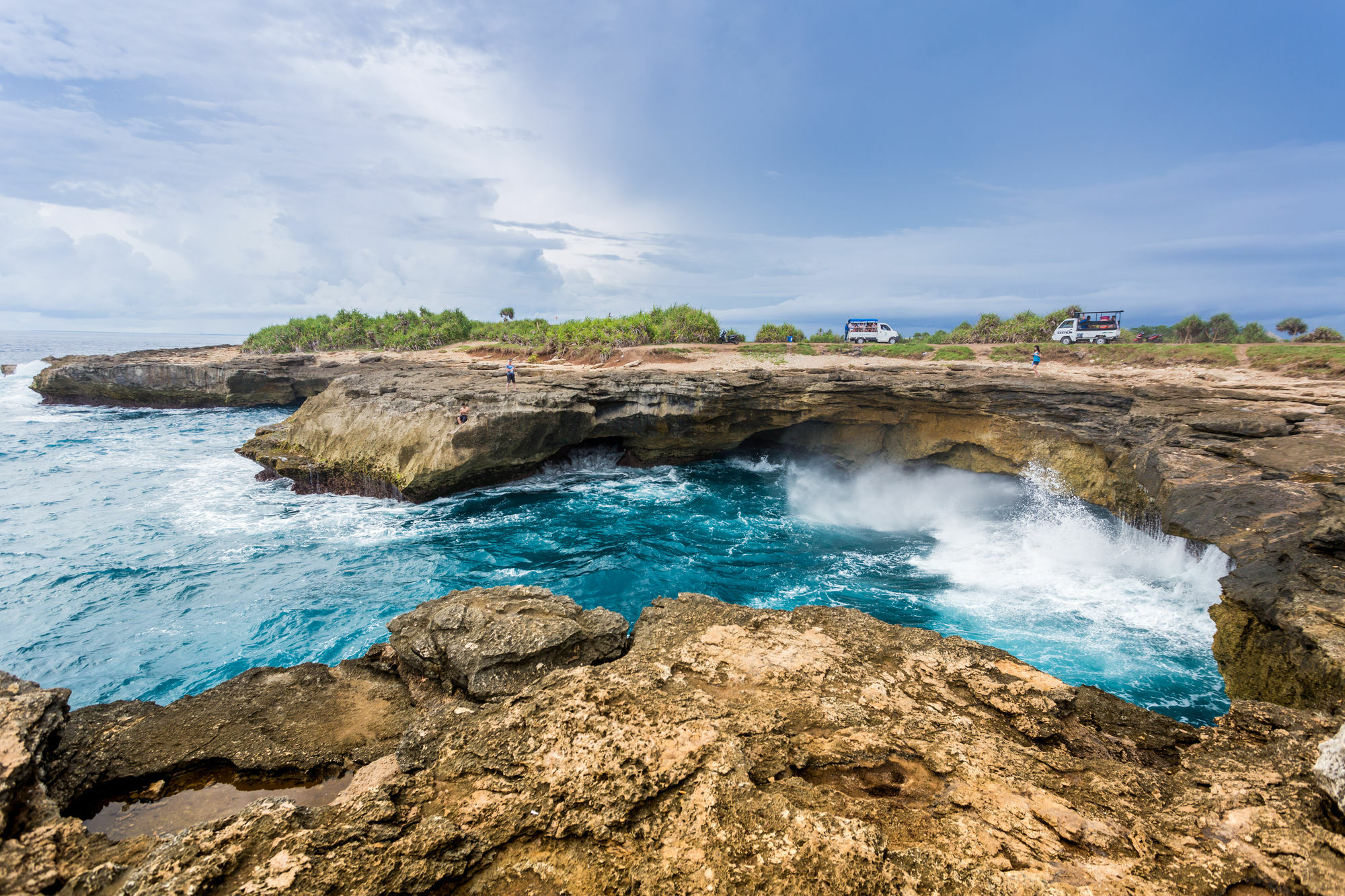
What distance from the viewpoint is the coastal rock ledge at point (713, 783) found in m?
2.75

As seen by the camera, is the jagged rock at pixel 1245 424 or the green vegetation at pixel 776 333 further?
the green vegetation at pixel 776 333

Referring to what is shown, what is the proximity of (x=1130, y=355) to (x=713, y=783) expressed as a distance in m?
27.2

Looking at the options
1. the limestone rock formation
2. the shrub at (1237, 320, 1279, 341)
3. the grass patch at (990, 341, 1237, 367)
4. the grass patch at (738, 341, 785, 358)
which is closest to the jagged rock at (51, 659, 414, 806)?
the limestone rock formation

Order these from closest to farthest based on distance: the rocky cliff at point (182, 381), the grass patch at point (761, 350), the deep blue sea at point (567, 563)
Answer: the deep blue sea at point (567, 563) → the grass patch at point (761, 350) → the rocky cliff at point (182, 381)

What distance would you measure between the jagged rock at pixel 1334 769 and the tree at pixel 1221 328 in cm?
3566

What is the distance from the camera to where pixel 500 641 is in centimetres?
528

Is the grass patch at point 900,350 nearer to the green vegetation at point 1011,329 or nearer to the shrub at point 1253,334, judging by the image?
the green vegetation at point 1011,329

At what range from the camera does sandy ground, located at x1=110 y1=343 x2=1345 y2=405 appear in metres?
14.8

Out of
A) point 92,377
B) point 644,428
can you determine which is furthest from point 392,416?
point 92,377

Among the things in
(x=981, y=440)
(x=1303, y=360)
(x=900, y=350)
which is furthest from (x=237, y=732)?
(x=900, y=350)

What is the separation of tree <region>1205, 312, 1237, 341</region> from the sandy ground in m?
11.0

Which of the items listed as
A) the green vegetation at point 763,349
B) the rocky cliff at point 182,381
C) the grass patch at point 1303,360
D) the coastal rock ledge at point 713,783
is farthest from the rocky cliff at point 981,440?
the rocky cliff at point 182,381

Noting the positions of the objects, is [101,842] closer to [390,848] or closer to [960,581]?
[390,848]

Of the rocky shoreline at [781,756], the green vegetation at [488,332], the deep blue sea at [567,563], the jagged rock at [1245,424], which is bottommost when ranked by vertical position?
the deep blue sea at [567,563]
